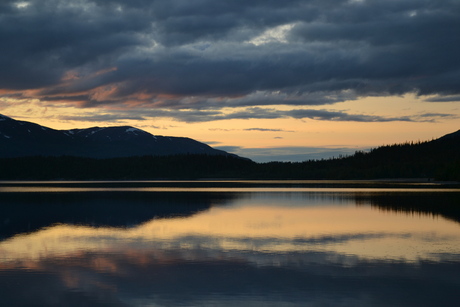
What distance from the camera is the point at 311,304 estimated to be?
17.9 metres

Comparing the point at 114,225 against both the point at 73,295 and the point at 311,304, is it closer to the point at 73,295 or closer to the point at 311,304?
the point at 73,295

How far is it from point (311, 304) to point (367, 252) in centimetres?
1141

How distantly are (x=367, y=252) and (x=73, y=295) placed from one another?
49.8 feet

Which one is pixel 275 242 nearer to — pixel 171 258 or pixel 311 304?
pixel 171 258

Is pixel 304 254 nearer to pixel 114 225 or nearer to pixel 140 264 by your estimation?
pixel 140 264

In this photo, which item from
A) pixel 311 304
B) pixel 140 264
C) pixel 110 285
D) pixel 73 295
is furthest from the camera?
→ pixel 140 264

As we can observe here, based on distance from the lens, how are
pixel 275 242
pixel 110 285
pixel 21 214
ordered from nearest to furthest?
pixel 110 285 < pixel 275 242 < pixel 21 214

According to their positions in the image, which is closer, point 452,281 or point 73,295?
point 73,295

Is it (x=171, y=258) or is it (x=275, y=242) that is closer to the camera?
(x=171, y=258)

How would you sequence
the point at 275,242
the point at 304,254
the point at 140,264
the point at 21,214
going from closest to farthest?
1. the point at 140,264
2. the point at 304,254
3. the point at 275,242
4. the point at 21,214

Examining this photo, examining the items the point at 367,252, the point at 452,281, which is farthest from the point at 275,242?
the point at 452,281

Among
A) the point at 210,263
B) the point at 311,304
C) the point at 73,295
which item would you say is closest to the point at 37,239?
the point at 210,263

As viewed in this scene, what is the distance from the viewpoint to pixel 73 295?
63.1 ft

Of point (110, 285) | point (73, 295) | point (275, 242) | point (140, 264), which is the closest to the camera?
point (73, 295)
